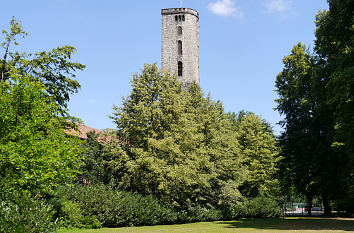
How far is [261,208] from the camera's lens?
37.2 metres

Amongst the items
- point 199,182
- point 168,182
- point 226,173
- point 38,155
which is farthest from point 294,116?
point 38,155

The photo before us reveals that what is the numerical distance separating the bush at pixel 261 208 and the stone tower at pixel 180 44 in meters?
22.1

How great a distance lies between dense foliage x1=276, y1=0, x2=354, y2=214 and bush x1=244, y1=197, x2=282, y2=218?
288 centimetres

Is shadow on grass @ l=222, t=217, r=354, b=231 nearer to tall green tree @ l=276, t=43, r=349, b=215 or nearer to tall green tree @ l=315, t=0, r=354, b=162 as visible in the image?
tall green tree @ l=276, t=43, r=349, b=215

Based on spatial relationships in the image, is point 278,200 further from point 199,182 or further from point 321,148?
point 199,182

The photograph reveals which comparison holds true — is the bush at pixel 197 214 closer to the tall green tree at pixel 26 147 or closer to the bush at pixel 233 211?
the bush at pixel 233 211

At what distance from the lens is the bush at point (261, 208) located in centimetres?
3681

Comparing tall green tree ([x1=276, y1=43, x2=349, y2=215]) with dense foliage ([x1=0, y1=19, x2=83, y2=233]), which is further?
tall green tree ([x1=276, y1=43, x2=349, y2=215])

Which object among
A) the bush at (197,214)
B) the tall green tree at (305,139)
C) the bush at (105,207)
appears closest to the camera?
the bush at (105,207)

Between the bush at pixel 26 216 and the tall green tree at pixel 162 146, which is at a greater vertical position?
the tall green tree at pixel 162 146

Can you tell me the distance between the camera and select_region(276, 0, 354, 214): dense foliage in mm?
20734

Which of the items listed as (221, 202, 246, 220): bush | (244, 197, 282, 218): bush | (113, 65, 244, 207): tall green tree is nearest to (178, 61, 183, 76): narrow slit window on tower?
(113, 65, 244, 207): tall green tree

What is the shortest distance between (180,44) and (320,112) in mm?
31304

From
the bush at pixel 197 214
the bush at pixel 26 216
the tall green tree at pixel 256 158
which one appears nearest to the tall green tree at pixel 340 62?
the bush at pixel 197 214
